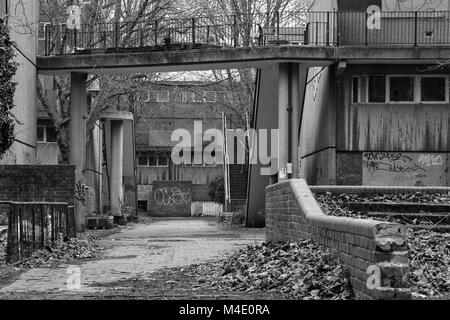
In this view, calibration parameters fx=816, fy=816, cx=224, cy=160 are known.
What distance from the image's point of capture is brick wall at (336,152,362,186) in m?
27.9

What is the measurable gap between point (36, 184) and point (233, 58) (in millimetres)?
8286

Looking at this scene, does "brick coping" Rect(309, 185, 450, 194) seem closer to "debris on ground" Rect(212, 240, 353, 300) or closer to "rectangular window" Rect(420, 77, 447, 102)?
"debris on ground" Rect(212, 240, 353, 300)

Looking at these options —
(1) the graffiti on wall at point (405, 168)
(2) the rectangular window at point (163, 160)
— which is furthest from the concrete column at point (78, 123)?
(2) the rectangular window at point (163, 160)

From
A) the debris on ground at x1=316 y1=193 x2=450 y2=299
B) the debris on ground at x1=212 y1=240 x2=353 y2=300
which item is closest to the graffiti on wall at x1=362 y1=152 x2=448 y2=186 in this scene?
the debris on ground at x1=316 y1=193 x2=450 y2=299

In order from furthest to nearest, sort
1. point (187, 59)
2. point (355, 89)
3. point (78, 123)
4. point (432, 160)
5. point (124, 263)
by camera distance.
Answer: point (78, 123), point (355, 89), point (432, 160), point (187, 59), point (124, 263)

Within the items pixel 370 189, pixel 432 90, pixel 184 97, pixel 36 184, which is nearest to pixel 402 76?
pixel 432 90

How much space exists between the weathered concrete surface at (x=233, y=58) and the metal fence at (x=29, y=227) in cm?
1176

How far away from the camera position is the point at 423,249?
38.2 feet

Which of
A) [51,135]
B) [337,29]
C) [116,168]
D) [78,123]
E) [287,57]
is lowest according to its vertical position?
[116,168]

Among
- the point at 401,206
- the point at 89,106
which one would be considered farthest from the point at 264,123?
the point at 401,206

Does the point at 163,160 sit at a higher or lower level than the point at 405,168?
lower

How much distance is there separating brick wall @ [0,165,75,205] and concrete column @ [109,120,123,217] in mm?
17516

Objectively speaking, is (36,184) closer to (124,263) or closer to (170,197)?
(124,263)
